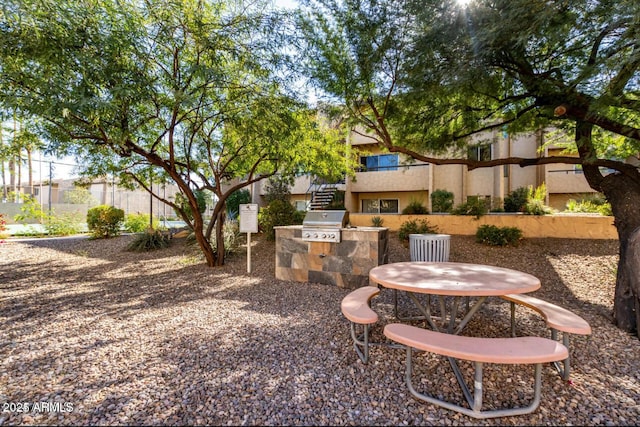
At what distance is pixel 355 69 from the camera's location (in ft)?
16.5

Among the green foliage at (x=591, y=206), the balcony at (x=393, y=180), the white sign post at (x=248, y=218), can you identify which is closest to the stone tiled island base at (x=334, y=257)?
the white sign post at (x=248, y=218)

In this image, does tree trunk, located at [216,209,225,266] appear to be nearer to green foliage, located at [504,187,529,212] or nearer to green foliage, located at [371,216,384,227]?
green foliage, located at [371,216,384,227]

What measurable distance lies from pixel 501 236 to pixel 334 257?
508 centimetres

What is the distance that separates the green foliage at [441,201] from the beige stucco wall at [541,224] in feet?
6.48

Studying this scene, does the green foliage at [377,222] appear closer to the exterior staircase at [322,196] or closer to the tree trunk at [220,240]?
the exterior staircase at [322,196]

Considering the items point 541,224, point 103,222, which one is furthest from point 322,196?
point 103,222

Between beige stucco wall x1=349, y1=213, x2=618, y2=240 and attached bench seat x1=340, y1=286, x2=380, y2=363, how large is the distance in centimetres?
666

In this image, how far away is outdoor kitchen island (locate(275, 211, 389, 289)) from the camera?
5.06m

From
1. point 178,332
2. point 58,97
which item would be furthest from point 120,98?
point 178,332

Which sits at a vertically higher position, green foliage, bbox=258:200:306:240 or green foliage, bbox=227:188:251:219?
green foliage, bbox=227:188:251:219

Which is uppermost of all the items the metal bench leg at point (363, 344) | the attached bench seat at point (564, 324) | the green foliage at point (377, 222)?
the green foliage at point (377, 222)

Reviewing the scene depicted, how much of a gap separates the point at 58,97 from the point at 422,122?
5843 millimetres

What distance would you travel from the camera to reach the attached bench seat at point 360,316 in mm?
2539

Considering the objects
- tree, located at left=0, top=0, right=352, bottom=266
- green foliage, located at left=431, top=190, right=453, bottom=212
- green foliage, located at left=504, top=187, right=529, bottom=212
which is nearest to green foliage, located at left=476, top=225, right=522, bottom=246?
green foliage, located at left=431, top=190, right=453, bottom=212
